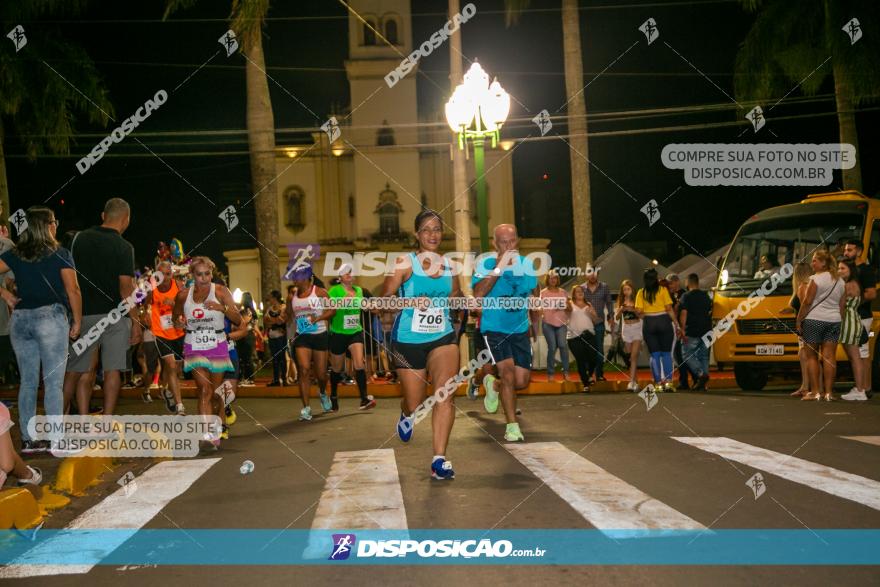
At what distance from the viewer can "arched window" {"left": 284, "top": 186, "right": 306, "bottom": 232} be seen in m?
57.2

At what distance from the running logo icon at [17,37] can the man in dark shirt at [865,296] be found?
34.6 ft

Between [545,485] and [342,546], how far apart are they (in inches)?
88.9

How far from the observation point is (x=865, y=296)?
1428cm

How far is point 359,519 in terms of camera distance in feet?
20.0

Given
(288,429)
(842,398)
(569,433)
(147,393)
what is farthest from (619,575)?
(147,393)

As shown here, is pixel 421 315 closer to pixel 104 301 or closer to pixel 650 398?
pixel 104 301

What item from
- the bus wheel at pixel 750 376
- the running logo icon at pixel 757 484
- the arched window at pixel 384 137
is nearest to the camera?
the running logo icon at pixel 757 484

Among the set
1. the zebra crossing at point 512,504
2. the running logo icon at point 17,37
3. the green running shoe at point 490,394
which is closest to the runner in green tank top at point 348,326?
the green running shoe at point 490,394

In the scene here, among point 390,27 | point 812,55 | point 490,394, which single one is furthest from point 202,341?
point 390,27

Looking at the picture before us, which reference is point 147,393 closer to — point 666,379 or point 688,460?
point 666,379

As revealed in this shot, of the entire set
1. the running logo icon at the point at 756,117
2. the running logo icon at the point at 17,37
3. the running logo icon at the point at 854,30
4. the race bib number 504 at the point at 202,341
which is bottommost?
the race bib number 504 at the point at 202,341

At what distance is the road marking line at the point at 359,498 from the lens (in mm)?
5910

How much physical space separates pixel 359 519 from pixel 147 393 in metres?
11.4

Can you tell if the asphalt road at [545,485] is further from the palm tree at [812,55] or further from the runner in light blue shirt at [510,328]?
the palm tree at [812,55]
